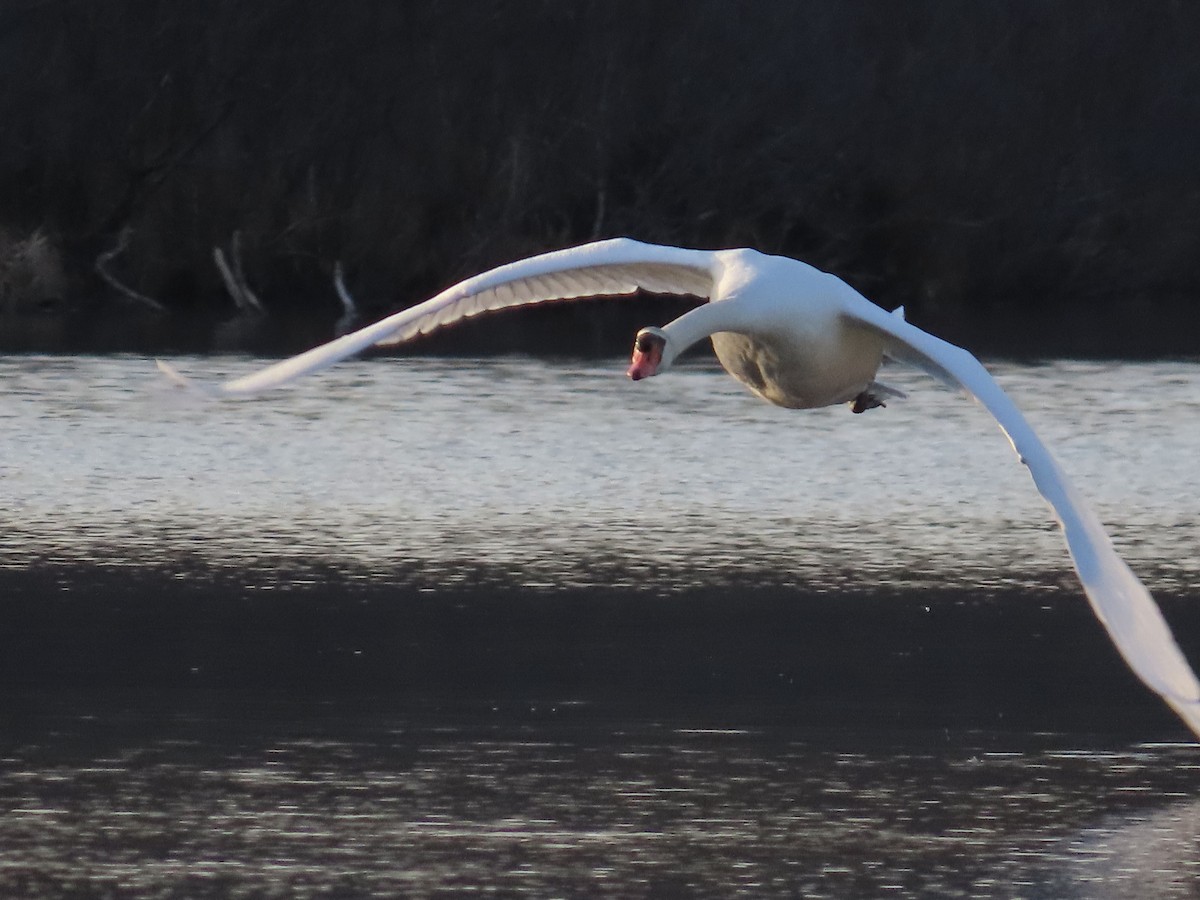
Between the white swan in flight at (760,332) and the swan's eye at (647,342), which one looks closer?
the white swan in flight at (760,332)

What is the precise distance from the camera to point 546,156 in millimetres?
31688

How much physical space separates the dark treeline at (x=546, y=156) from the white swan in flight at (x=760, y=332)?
1882 cm

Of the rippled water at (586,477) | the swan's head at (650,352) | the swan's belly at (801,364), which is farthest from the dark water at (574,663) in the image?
the swan's head at (650,352)

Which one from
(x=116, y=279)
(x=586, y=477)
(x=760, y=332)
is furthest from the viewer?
(x=116, y=279)

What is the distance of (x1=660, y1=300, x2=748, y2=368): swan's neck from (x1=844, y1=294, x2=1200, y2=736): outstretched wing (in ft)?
2.30

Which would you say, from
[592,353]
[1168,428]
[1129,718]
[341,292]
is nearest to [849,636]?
[1129,718]

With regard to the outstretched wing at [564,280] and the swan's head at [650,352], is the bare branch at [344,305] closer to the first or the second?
the outstretched wing at [564,280]

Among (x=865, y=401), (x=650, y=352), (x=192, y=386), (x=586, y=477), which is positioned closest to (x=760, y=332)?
(x=650, y=352)

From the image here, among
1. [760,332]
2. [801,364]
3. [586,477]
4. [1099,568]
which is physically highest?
[760,332]

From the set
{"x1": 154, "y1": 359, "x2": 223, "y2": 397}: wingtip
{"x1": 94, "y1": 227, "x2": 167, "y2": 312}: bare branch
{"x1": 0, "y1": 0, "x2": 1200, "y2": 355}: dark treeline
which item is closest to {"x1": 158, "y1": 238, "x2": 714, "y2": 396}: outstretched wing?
{"x1": 154, "y1": 359, "x2": 223, "y2": 397}: wingtip

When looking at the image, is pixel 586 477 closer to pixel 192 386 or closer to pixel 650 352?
pixel 650 352

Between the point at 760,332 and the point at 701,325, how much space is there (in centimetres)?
29

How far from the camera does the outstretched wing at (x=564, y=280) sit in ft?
30.1

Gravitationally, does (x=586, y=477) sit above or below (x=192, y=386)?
below
